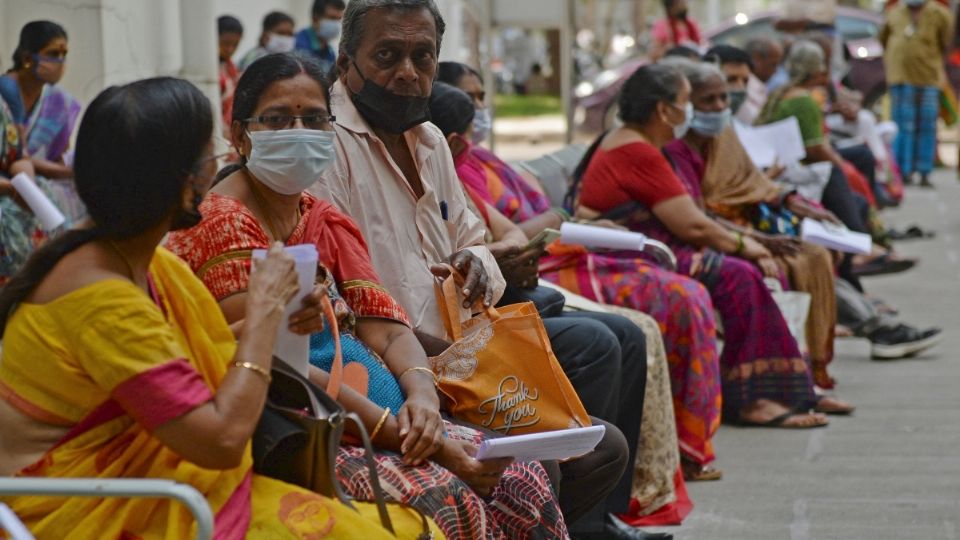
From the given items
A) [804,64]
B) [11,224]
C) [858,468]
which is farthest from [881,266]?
[11,224]

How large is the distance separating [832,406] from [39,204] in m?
3.45

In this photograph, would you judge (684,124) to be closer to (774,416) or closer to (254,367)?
(774,416)

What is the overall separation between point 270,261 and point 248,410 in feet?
0.94

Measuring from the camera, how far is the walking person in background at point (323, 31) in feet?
34.4

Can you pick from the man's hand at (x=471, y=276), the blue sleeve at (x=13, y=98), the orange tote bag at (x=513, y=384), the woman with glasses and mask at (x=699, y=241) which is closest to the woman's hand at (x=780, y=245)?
the woman with glasses and mask at (x=699, y=241)

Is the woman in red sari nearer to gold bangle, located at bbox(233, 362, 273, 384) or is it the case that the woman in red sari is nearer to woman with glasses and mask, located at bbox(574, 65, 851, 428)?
woman with glasses and mask, located at bbox(574, 65, 851, 428)

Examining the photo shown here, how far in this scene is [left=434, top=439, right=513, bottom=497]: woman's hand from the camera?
10.8ft

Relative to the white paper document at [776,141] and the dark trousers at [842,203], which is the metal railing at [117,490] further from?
the dark trousers at [842,203]

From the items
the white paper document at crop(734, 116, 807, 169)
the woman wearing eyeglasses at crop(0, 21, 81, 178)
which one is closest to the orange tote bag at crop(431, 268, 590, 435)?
the woman wearing eyeglasses at crop(0, 21, 81, 178)

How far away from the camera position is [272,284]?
109 inches

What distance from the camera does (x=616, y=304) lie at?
580cm

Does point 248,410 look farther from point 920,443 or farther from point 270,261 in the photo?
point 920,443

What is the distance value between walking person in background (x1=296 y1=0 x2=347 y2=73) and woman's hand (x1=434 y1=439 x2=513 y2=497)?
7388 millimetres

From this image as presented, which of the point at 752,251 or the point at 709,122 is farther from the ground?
the point at 709,122
